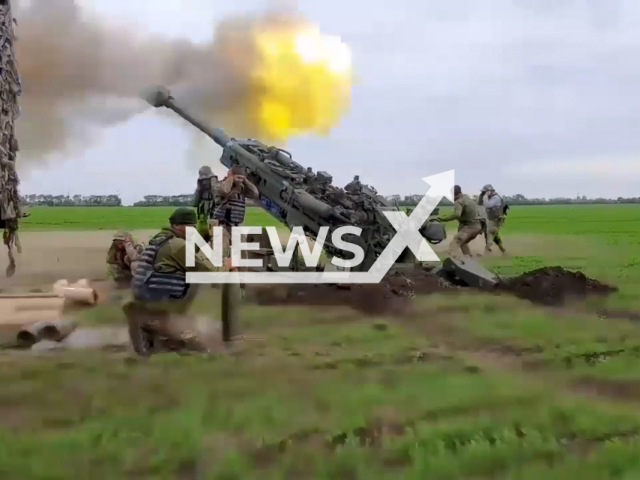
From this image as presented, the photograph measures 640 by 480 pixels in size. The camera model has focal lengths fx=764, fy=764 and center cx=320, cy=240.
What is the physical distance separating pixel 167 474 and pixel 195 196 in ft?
27.0

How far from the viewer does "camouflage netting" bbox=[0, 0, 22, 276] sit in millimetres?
8672

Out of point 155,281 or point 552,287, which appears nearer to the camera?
point 155,281

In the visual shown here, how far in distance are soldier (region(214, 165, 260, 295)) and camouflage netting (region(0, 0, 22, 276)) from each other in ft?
8.56

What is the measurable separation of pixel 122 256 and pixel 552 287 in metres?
6.30

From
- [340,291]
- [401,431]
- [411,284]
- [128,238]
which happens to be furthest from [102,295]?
[401,431]

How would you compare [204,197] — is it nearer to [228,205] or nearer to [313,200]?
[228,205]

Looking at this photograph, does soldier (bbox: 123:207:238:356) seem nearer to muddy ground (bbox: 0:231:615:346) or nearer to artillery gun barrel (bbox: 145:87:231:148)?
muddy ground (bbox: 0:231:615:346)

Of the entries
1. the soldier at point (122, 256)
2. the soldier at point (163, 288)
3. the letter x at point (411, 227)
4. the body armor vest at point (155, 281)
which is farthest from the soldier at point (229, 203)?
the body armor vest at point (155, 281)

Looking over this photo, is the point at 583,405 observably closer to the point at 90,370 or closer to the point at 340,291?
the point at 90,370

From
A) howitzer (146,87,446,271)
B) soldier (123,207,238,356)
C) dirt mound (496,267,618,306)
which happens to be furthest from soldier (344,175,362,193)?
soldier (123,207,238,356)

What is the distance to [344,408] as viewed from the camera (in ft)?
16.1

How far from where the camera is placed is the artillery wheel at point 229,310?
22.9ft

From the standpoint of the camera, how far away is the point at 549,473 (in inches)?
151

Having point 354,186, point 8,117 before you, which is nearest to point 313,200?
point 354,186
